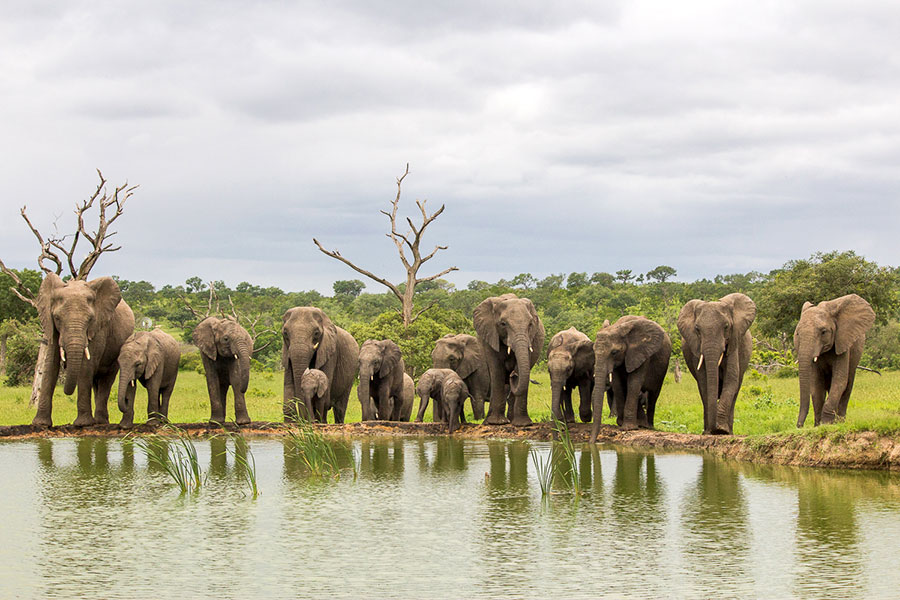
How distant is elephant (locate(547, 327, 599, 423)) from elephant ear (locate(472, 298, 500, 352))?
133cm

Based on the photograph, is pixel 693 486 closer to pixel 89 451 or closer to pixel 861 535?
pixel 861 535

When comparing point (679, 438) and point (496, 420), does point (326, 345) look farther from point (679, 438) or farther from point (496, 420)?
point (679, 438)

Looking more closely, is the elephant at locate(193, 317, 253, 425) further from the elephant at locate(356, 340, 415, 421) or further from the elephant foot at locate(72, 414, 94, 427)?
the elephant at locate(356, 340, 415, 421)

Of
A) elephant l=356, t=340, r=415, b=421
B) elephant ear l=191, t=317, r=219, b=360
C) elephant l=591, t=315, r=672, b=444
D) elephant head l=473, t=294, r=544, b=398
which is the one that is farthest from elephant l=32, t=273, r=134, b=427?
elephant l=591, t=315, r=672, b=444

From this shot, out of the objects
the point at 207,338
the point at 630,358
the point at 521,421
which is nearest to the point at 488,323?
the point at 521,421

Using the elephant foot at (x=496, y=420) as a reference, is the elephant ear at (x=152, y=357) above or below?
above

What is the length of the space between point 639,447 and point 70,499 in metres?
10.2

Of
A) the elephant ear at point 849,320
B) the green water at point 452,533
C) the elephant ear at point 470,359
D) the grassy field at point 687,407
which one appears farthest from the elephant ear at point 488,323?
the elephant ear at point 849,320

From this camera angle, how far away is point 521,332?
22.4 m

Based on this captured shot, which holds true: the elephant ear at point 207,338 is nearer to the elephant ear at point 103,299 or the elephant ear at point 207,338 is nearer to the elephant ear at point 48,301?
the elephant ear at point 103,299

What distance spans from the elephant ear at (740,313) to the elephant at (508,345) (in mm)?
4567

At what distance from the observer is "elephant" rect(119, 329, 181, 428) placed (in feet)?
71.9

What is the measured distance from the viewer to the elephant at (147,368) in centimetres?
2192

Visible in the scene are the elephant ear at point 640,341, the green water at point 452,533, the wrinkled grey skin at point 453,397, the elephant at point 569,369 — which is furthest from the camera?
the wrinkled grey skin at point 453,397
